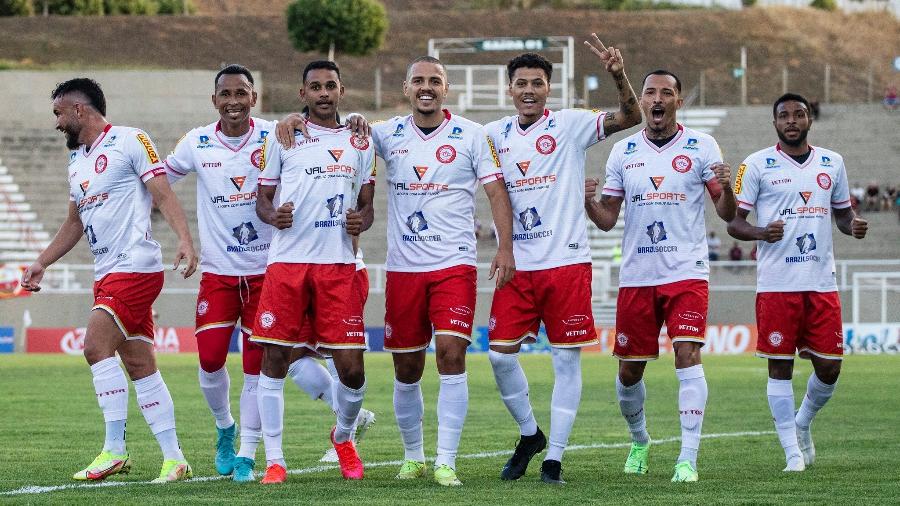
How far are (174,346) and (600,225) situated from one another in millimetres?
24193

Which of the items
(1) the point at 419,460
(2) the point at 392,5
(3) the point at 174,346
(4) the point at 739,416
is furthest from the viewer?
(2) the point at 392,5

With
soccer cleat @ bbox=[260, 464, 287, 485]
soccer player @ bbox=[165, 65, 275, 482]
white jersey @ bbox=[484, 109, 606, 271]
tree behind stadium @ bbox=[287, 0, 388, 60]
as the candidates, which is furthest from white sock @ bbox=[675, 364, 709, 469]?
tree behind stadium @ bbox=[287, 0, 388, 60]

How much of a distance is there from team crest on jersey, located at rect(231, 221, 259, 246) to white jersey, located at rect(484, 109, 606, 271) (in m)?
1.82

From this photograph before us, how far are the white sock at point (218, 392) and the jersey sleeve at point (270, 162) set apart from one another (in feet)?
4.77

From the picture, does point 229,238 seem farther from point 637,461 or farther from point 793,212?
point 793,212

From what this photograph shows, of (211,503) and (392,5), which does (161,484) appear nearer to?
(211,503)

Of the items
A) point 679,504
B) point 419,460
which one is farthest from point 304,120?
point 679,504

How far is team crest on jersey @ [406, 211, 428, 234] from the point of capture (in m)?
9.61

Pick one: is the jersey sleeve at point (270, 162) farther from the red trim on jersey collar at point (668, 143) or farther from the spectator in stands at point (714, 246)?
the spectator in stands at point (714, 246)

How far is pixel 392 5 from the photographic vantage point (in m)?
106

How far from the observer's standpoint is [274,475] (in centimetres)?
916

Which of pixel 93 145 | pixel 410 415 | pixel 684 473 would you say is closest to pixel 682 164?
pixel 684 473

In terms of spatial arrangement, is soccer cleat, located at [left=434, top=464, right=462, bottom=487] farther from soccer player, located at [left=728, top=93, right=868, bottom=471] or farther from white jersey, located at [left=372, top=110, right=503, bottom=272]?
soccer player, located at [left=728, top=93, right=868, bottom=471]

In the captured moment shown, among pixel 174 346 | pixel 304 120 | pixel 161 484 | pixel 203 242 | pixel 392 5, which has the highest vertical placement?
pixel 392 5
